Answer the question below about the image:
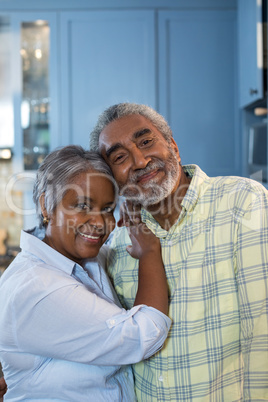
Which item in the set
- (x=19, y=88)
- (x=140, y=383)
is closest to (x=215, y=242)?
(x=140, y=383)

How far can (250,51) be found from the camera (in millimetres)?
2520

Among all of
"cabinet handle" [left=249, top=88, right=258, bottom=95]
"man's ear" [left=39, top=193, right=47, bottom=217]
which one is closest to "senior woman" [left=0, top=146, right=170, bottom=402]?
"man's ear" [left=39, top=193, right=47, bottom=217]

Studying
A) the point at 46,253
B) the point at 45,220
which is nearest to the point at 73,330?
the point at 46,253

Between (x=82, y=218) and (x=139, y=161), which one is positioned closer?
(x=82, y=218)

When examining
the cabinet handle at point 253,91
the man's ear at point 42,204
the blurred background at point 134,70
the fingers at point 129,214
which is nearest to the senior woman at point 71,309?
the man's ear at point 42,204

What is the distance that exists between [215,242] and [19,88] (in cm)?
229

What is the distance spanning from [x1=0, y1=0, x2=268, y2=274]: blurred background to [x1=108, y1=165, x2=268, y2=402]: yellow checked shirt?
179 centimetres

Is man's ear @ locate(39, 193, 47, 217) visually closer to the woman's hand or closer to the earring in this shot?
the earring

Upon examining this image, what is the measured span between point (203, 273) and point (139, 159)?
0.38 metres

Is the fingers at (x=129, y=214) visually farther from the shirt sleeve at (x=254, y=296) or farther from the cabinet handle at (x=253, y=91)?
the cabinet handle at (x=253, y=91)

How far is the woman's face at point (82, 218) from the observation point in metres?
1.17

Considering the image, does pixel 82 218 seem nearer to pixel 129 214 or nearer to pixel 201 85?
pixel 129 214

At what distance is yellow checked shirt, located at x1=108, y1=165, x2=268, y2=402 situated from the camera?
3.59 ft

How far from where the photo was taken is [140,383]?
4.04 ft
